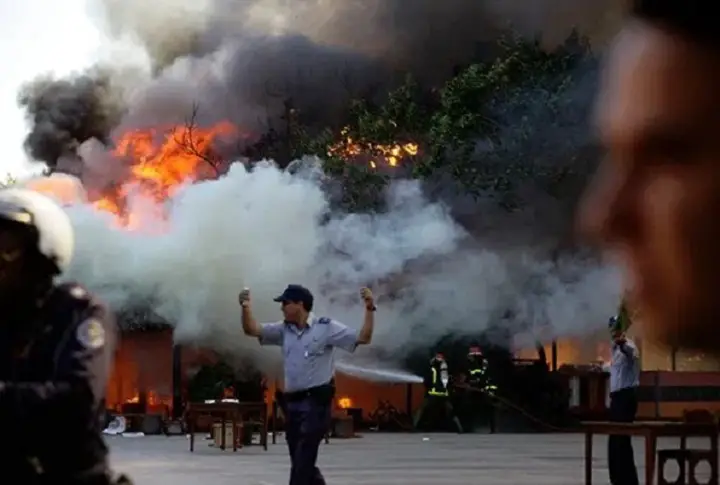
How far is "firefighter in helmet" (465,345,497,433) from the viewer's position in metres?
22.9

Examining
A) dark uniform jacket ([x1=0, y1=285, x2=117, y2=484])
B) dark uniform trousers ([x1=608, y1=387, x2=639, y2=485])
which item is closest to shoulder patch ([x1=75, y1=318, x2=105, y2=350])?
dark uniform jacket ([x1=0, y1=285, x2=117, y2=484])

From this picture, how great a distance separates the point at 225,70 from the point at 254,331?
75.3 feet

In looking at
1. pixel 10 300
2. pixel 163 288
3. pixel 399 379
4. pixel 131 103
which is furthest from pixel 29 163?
pixel 10 300

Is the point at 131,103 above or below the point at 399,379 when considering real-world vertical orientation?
above

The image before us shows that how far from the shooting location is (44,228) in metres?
2.66

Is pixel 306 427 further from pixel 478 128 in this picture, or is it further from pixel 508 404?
pixel 478 128

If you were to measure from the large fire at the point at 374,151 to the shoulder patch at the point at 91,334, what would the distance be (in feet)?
72.7

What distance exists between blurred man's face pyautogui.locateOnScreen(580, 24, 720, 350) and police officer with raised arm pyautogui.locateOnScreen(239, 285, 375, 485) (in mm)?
7358

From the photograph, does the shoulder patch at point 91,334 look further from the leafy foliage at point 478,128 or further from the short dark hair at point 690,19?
the leafy foliage at point 478,128

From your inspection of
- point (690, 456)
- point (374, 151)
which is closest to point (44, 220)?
point (690, 456)

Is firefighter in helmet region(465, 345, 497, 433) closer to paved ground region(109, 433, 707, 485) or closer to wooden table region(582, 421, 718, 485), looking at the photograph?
paved ground region(109, 433, 707, 485)

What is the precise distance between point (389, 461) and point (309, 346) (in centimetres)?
714

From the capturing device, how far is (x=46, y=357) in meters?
2.68

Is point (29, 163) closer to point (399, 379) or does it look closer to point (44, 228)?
point (399, 379)
